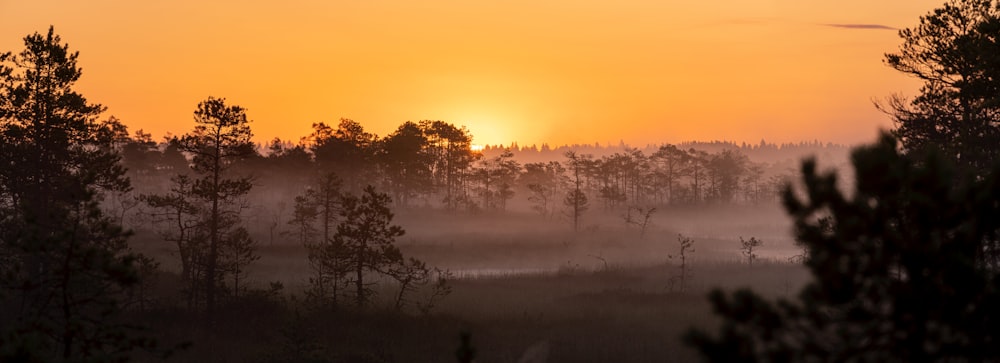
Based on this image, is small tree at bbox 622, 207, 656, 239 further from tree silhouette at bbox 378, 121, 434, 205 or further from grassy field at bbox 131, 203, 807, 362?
tree silhouette at bbox 378, 121, 434, 205

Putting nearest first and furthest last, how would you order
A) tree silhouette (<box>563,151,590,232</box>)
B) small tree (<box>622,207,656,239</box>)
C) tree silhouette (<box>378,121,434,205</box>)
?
1. small tree (<box>622,207,656,239</box>)
2. tree silhouette (<box>563,151,590,232</box>)
3. tree silhouette (<box>378,121,434,205</box>)

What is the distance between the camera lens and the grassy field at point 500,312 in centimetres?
1902

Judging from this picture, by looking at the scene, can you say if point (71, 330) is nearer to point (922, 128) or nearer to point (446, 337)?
point (446, 337)

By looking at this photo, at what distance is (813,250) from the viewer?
503cm

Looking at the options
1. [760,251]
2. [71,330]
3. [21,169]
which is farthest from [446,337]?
[760,251]

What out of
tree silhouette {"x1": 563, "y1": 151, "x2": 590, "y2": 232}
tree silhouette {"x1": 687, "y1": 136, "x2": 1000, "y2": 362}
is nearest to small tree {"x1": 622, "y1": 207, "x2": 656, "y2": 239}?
tree silhouette {"x1": 563, "y1": 151, "x2": 590, "y2": 232}

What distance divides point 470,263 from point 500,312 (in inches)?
828

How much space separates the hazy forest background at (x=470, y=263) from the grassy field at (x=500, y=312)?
14cm

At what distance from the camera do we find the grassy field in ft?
62.4

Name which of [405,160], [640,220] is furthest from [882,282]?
[640,220]

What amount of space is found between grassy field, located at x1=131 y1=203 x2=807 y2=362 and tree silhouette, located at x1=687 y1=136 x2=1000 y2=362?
0.82 metres

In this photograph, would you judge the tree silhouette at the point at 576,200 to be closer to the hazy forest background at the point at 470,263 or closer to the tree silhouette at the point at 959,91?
the hazy forest background at the point at 470,263

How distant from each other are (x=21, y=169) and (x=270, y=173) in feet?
183

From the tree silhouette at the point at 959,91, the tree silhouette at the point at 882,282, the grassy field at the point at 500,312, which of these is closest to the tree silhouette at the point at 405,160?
the grassy field at the point at 500,312
